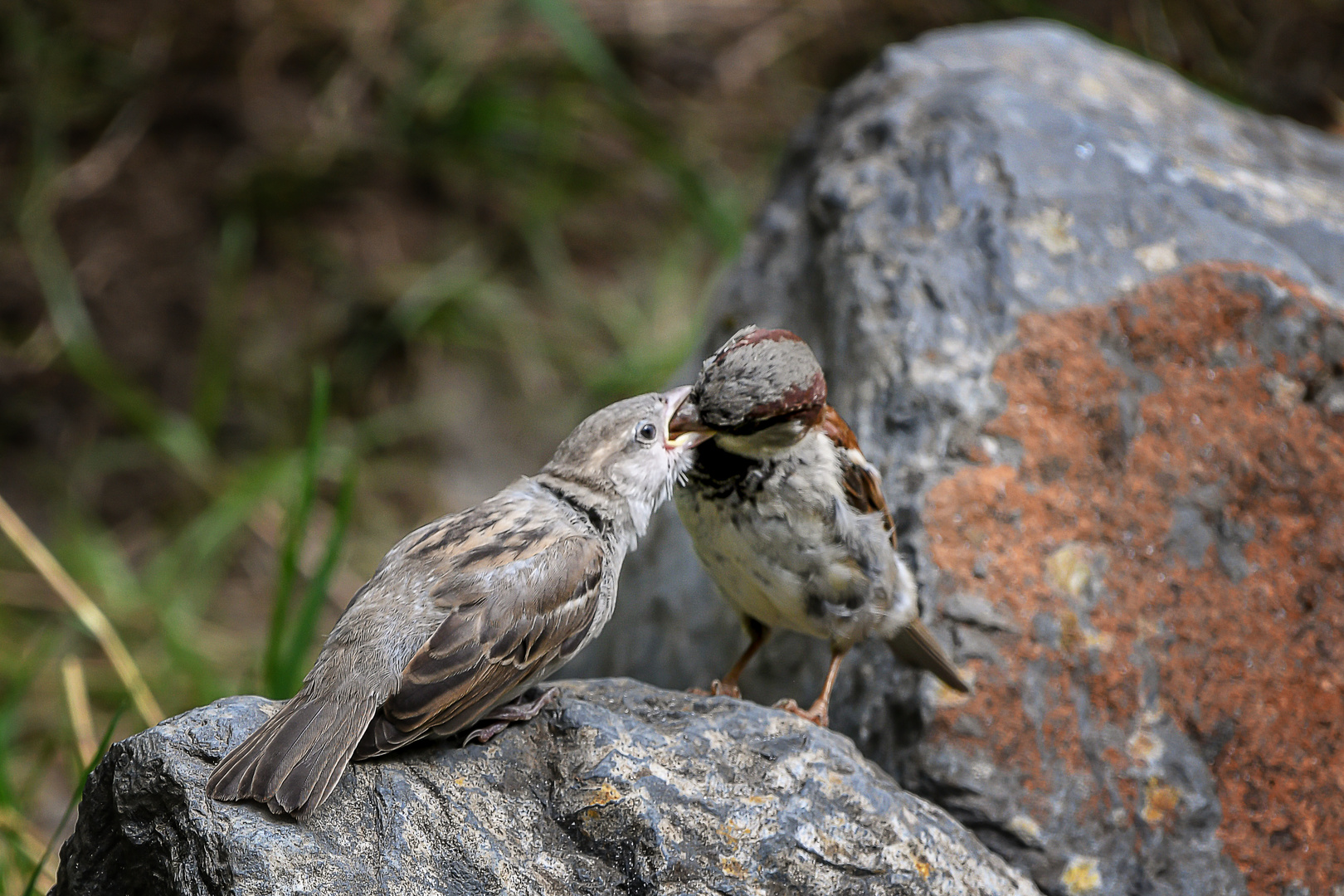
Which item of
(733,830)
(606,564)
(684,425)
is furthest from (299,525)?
(733,830)

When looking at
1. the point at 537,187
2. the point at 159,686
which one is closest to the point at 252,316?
the point at 537,187

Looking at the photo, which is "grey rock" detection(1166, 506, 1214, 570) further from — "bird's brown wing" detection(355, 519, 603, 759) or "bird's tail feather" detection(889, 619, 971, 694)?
"bird's brown wing" detection(355, 519, 603, 759)

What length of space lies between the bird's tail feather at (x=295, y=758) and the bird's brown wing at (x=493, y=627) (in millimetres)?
109

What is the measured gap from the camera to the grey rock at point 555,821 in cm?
229

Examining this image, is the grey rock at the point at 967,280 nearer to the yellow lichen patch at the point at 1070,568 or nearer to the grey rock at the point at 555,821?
the yellow lichen patch at the point at 1070,568

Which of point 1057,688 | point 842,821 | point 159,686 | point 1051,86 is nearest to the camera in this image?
point 842,821

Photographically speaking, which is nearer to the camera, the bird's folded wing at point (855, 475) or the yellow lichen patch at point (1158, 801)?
the yellow lichen patch at point (1158, 801)

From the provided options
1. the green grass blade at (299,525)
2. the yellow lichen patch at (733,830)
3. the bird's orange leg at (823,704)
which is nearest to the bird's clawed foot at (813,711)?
the bird's orange leg at (823,704)

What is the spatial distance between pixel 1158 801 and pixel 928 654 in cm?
74

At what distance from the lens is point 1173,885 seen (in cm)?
309

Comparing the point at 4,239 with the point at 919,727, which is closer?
the point at 919,727

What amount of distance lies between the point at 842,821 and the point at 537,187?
17.8 ft

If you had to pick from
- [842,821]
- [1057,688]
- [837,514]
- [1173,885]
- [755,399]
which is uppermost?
[755,399]

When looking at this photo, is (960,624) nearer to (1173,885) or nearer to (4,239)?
A: (1173,885)
